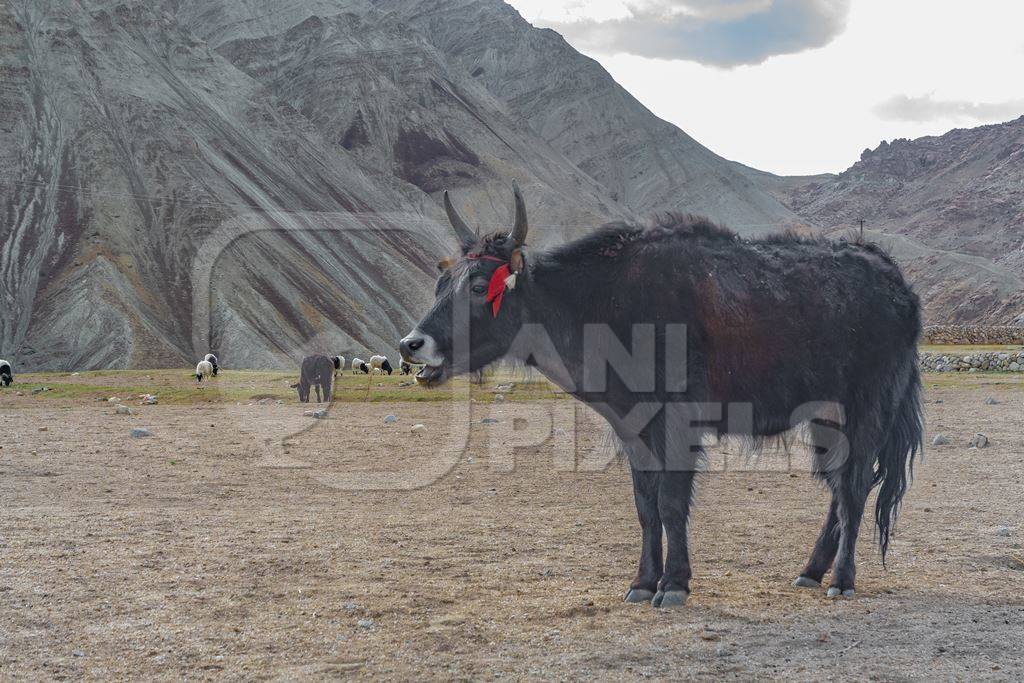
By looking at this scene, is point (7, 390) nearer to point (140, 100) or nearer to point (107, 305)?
point (107, 305)

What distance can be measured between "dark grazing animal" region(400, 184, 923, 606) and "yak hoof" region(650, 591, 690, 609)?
0.01 meters

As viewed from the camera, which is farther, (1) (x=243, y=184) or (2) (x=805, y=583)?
(1) (x=243, y=184)

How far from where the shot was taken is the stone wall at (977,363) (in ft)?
145

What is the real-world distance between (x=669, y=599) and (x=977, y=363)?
140ft

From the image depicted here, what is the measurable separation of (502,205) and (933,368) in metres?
87.0

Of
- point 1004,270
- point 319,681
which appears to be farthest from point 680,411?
point 1004,270

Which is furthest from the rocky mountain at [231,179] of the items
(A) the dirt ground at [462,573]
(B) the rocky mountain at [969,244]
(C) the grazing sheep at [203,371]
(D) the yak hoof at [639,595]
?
(D) the yak hoof at [639,595]

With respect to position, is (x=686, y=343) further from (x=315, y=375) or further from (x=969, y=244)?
(x=969, y=244)

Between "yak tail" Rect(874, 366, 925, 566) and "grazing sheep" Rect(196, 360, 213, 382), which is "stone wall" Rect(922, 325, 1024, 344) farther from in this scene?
"yak tail" Rect(874, 366, 925, 566)

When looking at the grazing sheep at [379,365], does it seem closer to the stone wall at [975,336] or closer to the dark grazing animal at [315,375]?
the dark grazing animal at [315,375]

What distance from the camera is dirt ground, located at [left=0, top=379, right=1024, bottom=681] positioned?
6.48 m

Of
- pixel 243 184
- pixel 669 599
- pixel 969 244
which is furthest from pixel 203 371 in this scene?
pixel 969 244

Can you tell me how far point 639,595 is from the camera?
26.0 ft

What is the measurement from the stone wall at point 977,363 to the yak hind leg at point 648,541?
3938cm
